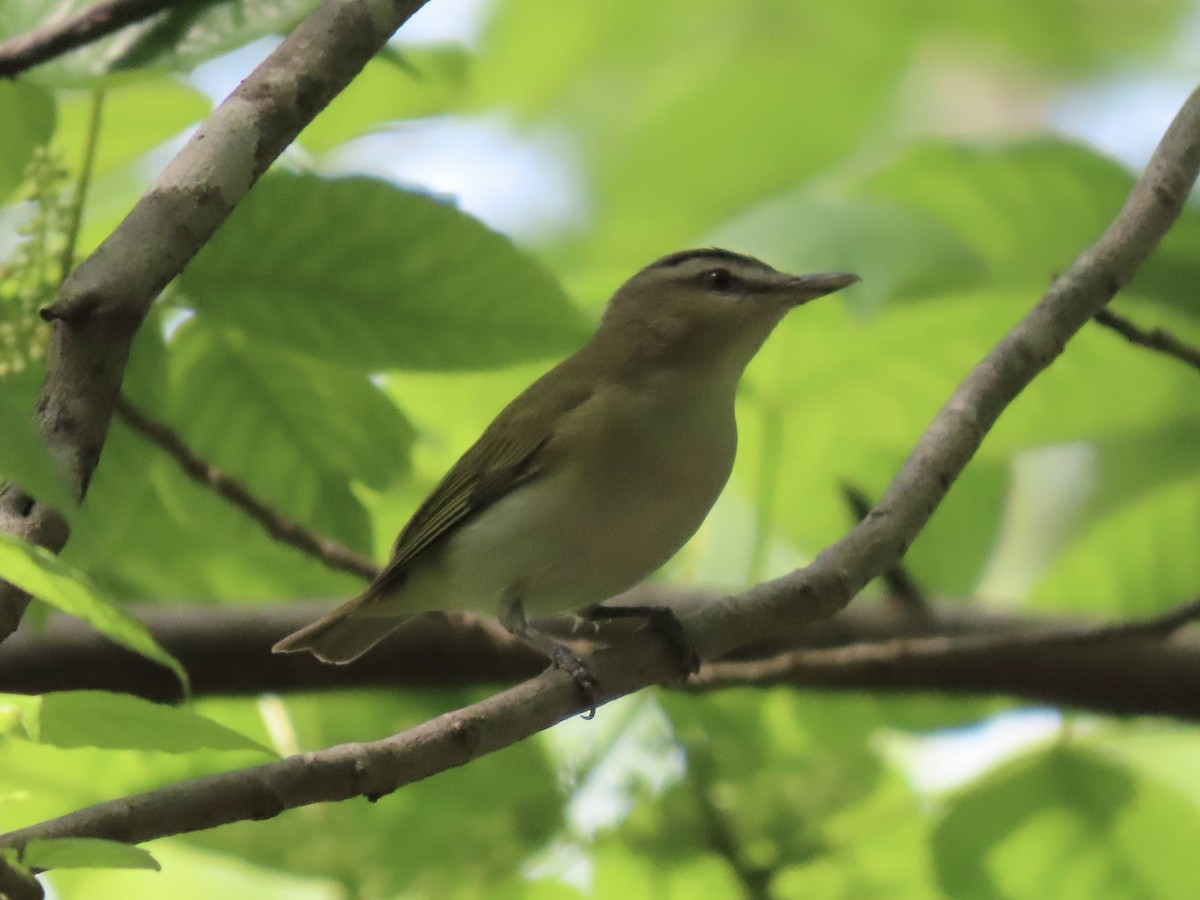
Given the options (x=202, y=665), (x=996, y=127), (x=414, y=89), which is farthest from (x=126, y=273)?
(x=996, y=127)

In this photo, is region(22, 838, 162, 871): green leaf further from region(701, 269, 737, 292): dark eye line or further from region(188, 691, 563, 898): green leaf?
region(701, 269, 737, 292): dark eye line

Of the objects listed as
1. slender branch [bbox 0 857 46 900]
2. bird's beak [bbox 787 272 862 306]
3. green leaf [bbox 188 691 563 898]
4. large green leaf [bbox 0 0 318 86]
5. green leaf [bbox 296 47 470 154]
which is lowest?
green leaf [bbox 188 691 563 898]

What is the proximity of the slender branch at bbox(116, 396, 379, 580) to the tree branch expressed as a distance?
33.4 inches

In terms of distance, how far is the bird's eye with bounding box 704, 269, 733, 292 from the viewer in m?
3.52

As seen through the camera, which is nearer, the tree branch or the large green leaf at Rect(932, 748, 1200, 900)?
the tree branch

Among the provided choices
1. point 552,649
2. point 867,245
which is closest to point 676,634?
point 552,649

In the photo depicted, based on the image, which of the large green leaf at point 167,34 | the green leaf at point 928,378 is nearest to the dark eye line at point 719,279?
the green leaf at point 928,378

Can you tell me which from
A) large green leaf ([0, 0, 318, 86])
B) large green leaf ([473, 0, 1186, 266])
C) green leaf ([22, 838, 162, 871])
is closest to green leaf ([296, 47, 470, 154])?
large green leaf ([0, 0, 318, 86])

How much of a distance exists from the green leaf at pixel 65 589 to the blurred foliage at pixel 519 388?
28.1 inches

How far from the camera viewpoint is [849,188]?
3652mm

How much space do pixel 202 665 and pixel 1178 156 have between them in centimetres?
240

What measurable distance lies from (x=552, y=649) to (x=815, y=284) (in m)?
1.01

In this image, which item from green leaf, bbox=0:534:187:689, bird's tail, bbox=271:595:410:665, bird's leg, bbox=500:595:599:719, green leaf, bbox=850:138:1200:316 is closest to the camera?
green leaf, bbox=0:534:187:689

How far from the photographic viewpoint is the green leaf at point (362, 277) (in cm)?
257
